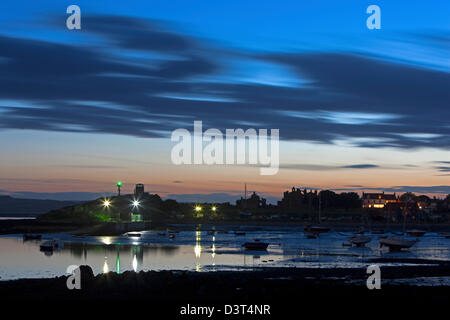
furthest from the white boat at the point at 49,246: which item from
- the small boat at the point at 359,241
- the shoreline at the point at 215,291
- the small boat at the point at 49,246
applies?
the small boat at the point at 359,241

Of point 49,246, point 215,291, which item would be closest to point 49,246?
point 49,246

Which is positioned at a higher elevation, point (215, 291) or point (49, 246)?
point (215, 291)

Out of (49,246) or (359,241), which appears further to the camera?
(359,241)

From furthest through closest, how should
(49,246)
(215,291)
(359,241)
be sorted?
(359,241) < (49,246) < (215,291)

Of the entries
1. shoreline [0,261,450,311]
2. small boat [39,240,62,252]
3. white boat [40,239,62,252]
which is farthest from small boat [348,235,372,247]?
shoreline [0,261,450,311]

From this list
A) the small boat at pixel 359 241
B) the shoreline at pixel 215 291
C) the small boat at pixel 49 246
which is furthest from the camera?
the small boat at pixel 359 241

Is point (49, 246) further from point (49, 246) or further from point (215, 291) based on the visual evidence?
point (215, 291)

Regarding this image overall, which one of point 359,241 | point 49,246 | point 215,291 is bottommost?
point 359,241

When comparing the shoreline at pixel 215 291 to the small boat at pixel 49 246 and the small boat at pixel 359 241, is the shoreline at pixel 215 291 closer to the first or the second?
the small boat at pixel 49 246

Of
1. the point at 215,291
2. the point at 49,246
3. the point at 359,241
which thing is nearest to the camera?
the point at 215,291
